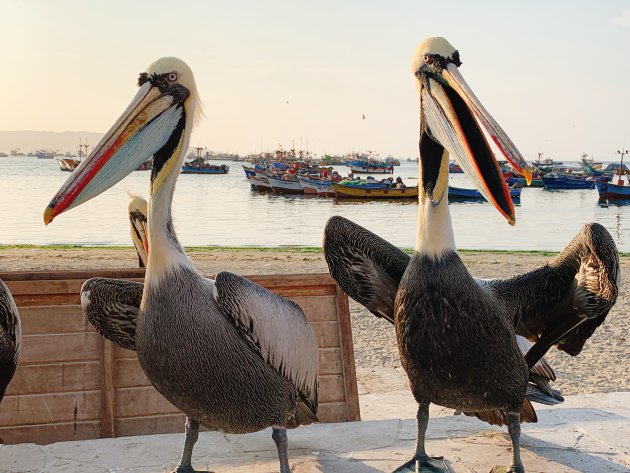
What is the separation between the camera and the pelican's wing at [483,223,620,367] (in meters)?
2.90

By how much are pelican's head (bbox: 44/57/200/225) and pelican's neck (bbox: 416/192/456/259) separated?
3.36 ft

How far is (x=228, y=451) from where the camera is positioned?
3631mm

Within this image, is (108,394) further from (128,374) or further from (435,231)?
(435,231)

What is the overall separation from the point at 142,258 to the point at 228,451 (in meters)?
2.03

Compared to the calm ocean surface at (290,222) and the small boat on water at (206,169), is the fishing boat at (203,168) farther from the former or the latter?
the calm ocean surface at (290,222)

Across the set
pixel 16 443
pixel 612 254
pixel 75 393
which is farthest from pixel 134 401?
pixel 612 254

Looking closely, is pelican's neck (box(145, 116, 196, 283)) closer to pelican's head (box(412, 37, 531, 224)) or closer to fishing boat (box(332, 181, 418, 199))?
pelican's head (box(412, 37, 531, 224))

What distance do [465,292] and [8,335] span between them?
182cm

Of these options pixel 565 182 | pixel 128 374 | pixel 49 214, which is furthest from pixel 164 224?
pixel 565 182

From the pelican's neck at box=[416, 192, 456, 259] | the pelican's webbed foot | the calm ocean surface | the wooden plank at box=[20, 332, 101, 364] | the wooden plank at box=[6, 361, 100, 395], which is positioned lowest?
the calm ocean surface

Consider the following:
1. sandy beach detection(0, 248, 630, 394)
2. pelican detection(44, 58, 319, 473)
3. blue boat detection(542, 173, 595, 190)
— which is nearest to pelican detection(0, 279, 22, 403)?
pelican detection(44, 58, 319, 473)

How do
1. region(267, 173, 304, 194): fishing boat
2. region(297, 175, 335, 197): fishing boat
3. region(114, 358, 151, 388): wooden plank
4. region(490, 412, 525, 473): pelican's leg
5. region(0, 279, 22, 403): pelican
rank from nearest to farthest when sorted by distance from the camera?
region(0, 279, 22, 403): pelican, region(490, 412, 525, 473): pelican's leg, region(114, 358, 151, 388): wooden plank, region(297, 175, 335, 197): fishing boat, region(267, 173, 304, 194): fishing boat

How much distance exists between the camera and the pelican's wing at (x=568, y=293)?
2.90 meters

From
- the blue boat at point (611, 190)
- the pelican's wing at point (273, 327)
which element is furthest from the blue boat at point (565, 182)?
the pelican's wing at point (273, 327)
